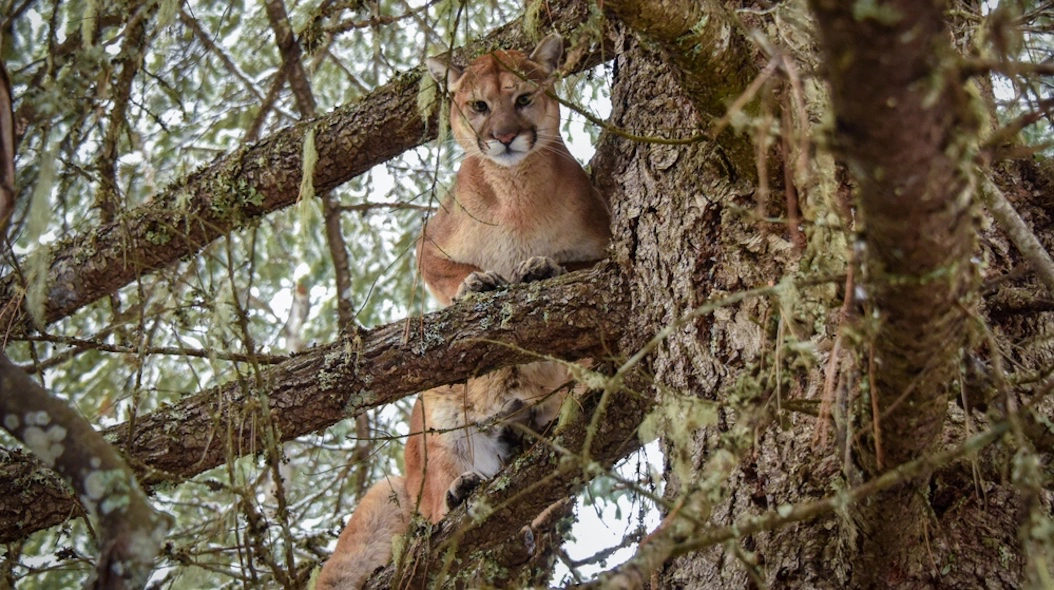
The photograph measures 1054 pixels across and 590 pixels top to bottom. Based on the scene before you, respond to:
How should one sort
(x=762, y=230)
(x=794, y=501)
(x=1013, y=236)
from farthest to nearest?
1. (x=762, y=230)
2. (x=794, y=501)
3. (x=1013, y=236)

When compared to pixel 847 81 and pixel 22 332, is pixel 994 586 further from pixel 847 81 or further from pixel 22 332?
pixel 22 332

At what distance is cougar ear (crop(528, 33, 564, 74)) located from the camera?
437 centimetres

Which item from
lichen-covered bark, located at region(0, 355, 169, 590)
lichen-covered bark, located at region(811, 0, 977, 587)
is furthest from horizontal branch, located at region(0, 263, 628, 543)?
lichen-covered bark, located at region(811, 0, 977, 587)

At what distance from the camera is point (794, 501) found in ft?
8.64

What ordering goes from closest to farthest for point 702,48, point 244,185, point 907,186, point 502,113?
1. point 907,186
2. point 702,48
3. point 244,185
4. point 502,113

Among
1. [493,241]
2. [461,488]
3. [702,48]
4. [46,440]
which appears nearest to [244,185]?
[493,241]

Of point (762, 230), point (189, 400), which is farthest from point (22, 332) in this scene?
point (762, 230)

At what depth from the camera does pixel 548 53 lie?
4.52m

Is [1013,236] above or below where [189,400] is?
below

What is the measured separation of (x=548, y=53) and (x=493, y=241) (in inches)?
42.2

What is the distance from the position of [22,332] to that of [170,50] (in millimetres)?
1835

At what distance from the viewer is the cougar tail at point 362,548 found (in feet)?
15.2

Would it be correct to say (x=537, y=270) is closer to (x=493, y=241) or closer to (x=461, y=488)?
(x=493, y=241)

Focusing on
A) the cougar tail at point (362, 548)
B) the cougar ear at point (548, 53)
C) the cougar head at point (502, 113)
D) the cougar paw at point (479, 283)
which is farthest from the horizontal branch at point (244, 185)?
the cougar tail at point (362, 548)
